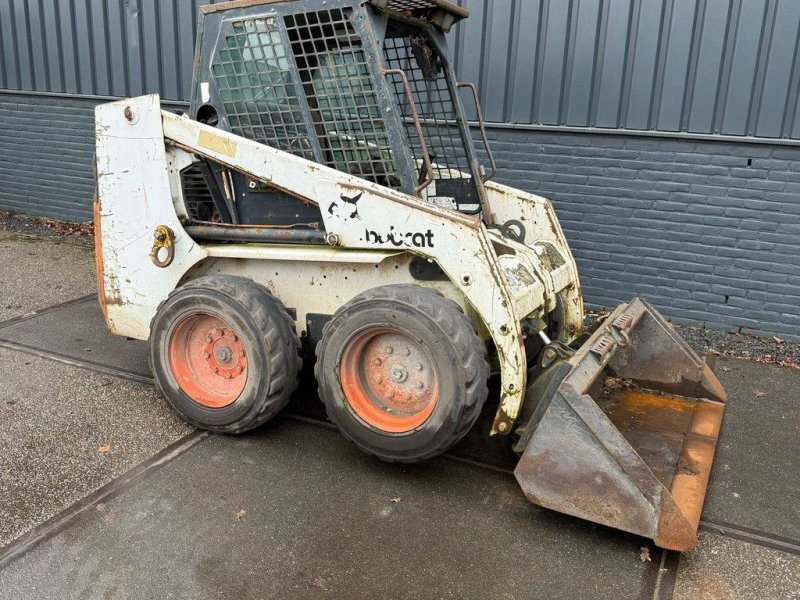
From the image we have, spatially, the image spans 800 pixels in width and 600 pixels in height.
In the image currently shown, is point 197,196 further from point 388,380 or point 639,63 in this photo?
point 639,63

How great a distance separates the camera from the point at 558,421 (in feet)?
9.91

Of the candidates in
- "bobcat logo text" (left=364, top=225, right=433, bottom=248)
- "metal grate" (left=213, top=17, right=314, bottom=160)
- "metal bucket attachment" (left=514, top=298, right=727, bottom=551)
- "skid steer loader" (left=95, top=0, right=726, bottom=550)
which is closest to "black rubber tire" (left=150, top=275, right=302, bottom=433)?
"skid steer loader" (left=95, top=0, right=726, bottom=550)

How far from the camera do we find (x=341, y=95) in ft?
12.4

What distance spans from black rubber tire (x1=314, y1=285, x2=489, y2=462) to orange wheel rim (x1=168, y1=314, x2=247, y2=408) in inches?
26.0

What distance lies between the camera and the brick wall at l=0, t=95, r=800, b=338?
18.6 ft

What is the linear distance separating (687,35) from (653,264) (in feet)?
6.13

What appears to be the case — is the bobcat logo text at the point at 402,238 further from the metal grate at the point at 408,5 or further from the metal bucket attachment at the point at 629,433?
the metal grate at the point at 408,5

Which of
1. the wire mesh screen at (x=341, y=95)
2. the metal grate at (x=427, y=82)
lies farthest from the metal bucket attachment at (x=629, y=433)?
the metal grate at (x=427, y=82)

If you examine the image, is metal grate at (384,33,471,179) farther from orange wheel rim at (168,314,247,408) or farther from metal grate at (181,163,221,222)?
orange wheel rim at (168,314,247,408)

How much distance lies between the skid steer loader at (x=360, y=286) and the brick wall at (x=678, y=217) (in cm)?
173

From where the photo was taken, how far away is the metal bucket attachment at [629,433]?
291cm

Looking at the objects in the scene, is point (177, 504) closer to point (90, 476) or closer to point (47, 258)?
point (90, 476)

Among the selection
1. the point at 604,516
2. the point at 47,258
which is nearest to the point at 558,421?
the point at 604,516

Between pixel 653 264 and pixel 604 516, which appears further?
pixel 653 264
